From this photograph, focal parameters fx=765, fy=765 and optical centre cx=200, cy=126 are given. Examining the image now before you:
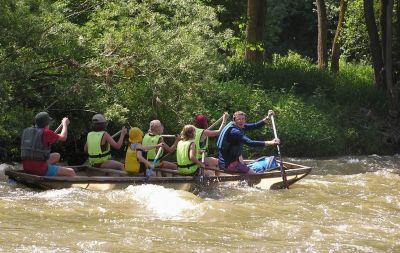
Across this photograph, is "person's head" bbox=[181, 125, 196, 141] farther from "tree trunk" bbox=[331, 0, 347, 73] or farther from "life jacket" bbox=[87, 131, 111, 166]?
"tree trunk" bbox=[331, 0, 347, 73]

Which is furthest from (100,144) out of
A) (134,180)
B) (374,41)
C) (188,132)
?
(374,41)

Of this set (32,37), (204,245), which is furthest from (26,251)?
(32,37)

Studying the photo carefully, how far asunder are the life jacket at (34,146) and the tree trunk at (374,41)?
13.3 m

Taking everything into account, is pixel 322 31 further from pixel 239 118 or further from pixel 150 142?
pixel 150 142

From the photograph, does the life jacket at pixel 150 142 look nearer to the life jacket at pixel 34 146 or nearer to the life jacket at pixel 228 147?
the life jacket at pixel 228 147

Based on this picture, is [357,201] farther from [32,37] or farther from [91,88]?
[32,37]

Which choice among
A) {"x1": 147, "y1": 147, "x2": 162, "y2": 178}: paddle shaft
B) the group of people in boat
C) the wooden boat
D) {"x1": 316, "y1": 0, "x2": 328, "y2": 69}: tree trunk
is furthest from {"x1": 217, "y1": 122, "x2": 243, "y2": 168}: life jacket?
{"x1": 316, "y1": 0, "x2": 328, "y2": 69}: tree trunk

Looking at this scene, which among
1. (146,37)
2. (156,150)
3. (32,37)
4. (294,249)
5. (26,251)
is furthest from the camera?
(146,37)

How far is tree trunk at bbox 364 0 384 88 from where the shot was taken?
2291cm

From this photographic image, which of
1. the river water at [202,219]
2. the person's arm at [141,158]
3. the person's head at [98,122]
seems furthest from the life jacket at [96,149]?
the river water at [202,219]

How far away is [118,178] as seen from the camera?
12570mm

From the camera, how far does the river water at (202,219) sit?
9281 mm

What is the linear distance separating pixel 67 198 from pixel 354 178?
6.47m

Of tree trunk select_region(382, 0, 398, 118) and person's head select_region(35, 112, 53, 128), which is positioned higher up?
tree trunk select_region(382, 0, 398, 118)
